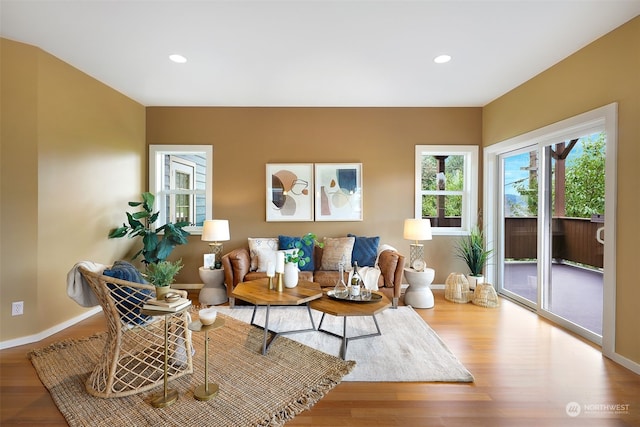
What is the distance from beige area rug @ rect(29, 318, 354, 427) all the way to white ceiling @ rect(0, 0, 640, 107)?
2.79m

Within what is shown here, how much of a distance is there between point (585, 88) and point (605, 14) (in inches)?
25.8

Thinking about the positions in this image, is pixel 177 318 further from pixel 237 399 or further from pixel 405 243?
pixel 405 243

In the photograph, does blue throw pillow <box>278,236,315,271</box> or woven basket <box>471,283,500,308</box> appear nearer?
woven basket <box>471,283,500,308</box>

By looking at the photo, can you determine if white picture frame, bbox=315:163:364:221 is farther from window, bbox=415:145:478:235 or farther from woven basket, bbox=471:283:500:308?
woven basket, bbox=471:283:500:308

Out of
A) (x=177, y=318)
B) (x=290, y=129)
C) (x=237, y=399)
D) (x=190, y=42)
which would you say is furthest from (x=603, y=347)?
(x=190, y=42)

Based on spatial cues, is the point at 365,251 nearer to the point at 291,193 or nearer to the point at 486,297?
the point at 291,193

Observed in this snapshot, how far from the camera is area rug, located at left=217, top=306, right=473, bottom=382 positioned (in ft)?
7.23

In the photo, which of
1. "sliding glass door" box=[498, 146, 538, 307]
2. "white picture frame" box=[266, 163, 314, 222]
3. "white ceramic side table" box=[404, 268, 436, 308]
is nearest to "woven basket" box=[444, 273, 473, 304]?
"white ceramic side table" box=[404, 268, 436, 308]

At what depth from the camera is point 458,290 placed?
391cm

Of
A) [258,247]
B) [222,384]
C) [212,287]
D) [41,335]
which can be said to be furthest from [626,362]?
[41,335]

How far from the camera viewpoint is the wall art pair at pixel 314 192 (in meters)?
4.42


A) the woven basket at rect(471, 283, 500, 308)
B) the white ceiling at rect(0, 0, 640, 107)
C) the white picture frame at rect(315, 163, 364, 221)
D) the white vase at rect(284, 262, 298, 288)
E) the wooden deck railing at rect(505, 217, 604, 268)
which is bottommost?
the woven basket at rect(471, 283, 500, 308)

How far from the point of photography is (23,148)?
8.98 feet

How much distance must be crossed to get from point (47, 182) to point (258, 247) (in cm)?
231
